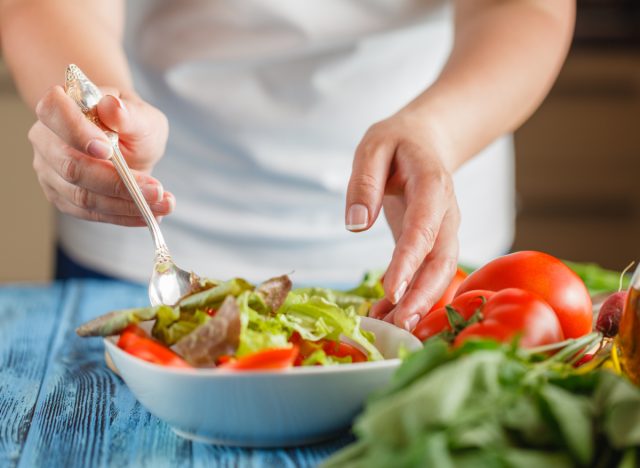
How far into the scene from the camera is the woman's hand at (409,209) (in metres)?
0.90

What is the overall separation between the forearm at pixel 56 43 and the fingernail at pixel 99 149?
0.67ft

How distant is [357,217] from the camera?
917mm

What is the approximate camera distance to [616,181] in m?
3.15

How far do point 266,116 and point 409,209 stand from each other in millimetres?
633

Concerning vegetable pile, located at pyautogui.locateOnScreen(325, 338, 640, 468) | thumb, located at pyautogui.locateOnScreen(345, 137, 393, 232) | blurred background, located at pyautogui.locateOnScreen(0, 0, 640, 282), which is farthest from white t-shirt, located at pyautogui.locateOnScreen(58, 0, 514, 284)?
blurred background, located at pyautogui.locateOnScreen(0, 0, 640, 282)

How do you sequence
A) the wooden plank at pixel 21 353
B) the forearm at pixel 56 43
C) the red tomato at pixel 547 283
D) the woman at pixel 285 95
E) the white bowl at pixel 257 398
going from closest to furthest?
the white bowl at pixel 257 398, the wooden plank at pixel 21 353, the red tomato at pixel 547 283, the forearm at pixel 56 43, the woman at pixel 285 95

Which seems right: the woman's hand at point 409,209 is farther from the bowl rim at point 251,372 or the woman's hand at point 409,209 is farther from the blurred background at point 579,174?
the blurred background at point 579,174

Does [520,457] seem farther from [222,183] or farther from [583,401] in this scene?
[222,183]

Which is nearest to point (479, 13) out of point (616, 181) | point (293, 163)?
point (293, 163)

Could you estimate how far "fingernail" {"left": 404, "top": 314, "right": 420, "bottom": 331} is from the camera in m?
0.88

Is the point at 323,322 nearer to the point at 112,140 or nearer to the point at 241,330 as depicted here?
the point at 241,330

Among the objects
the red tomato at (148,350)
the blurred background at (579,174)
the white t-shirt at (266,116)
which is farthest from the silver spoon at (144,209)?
the blurred background at (579,174)

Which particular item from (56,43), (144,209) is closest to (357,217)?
(144,209)

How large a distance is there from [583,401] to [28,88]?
3.03 ft
